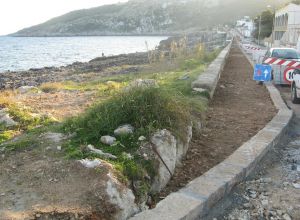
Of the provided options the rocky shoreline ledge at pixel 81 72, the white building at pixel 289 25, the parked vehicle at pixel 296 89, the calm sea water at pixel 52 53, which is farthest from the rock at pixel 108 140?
the white building at pixel 289 25

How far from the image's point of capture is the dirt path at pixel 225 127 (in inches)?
221

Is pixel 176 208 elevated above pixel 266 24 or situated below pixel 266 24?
above

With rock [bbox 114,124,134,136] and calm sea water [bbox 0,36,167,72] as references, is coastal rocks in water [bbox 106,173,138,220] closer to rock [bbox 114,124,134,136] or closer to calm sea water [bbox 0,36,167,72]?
rock [bbox 114,124,134,136]

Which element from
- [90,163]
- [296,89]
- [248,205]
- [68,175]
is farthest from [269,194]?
[296,89]

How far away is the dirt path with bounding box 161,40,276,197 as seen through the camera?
560 centimetres

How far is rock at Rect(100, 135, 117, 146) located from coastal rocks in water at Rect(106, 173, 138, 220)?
3.22 feet

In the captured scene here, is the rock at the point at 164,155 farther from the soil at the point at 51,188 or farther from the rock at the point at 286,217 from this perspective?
the rock at the point at 286,217

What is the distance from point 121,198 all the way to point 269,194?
2096mm

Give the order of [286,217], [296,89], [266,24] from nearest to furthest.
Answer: [286,217]
[296,89]
[266,24]

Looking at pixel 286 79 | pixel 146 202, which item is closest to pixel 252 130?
pixel 146 202

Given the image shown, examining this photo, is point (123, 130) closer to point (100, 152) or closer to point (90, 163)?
point (100, 152)

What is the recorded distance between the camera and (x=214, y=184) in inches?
189

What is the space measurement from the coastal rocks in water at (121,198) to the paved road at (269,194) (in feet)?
3.12

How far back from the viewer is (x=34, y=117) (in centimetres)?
690
